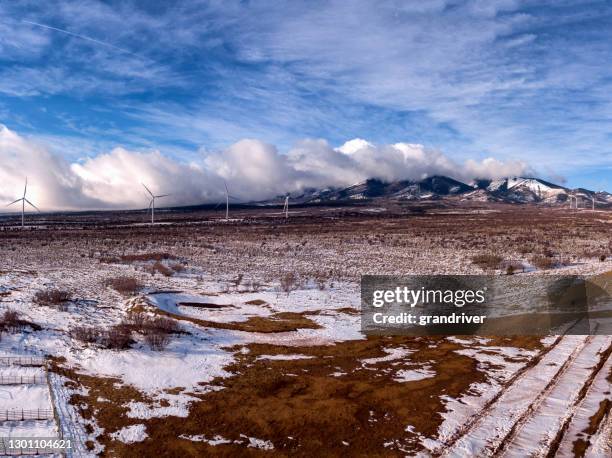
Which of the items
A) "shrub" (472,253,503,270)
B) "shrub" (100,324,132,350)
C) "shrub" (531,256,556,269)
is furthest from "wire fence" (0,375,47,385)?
"shrub" (531,256,556,269)

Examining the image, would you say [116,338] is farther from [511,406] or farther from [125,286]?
[511,406]

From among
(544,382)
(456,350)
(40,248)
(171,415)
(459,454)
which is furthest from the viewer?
(40,248)

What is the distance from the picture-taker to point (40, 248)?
4612 centimetres

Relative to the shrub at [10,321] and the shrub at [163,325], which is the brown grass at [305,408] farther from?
the shrub at [10,321]

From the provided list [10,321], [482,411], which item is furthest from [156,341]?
[482,411]

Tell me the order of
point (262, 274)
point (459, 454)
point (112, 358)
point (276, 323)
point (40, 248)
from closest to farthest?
1. point (459, 454)
2. point (112, 358)
3. point (276, 323)
4. point (262, 274)
5. point (40, 248)

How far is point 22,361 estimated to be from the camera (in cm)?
1455

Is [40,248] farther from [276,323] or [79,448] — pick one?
[79,448]

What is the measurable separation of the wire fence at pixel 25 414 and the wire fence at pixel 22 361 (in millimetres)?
3133

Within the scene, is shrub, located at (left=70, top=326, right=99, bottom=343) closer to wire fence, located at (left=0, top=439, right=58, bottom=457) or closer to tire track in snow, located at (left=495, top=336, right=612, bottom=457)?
wire fence, located at (left=0, top=439, right=58, bottom=457)

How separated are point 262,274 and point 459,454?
75.4 ft

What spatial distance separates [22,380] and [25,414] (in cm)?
217

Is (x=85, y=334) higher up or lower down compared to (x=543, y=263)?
lower down

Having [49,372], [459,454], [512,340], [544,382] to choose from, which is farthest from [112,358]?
[512,340]
